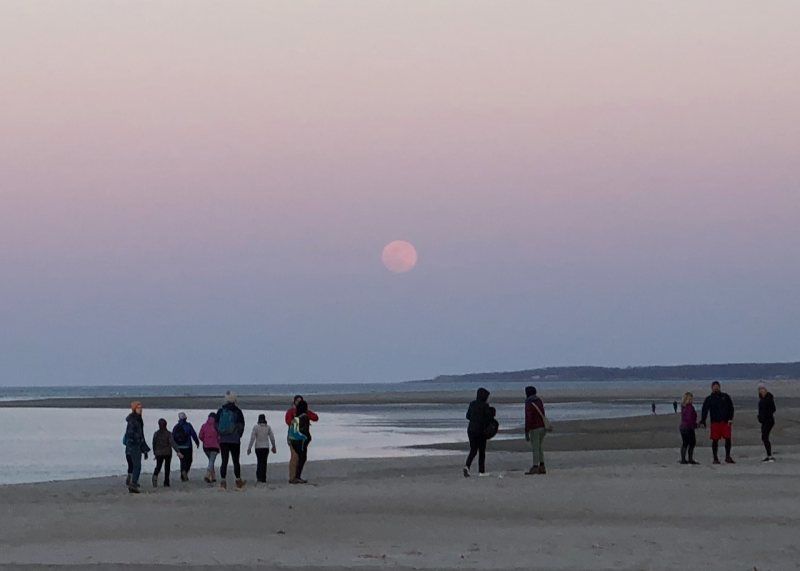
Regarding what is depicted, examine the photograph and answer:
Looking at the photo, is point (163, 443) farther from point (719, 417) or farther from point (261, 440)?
point (719, 417)

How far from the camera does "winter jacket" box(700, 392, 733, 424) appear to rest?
92.9 ft

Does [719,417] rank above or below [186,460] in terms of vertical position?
above

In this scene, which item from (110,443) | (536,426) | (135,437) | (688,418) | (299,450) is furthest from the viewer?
(110,443)

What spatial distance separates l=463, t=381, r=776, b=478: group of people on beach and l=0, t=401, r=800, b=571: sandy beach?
2.09 feet

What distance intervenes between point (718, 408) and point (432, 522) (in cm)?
1246

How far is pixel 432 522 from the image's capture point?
17625 mm

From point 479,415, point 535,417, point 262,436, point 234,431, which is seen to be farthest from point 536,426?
point 234,431

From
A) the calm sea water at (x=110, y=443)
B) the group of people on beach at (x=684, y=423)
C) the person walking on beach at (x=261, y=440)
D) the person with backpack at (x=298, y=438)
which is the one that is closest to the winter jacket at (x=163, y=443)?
the person walking on beach at (x=261, y=440)

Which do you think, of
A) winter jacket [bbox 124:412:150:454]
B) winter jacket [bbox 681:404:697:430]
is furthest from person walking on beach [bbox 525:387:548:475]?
winter jacket [bbox 124:412:150:454]

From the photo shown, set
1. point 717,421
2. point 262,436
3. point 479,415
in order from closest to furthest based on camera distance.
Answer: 1. point 479,415
2. point 262,436
3. point 717,421

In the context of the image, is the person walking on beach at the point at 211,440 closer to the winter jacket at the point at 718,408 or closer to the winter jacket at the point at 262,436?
→ the winter jacket at the point at 262,436

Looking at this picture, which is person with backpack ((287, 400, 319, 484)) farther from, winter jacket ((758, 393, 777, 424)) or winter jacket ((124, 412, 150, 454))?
winter jacket ((758, 393, 777, 424))

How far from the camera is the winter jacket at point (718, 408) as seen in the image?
92.9 ft

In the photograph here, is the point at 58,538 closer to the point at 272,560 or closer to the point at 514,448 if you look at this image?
the point at 272,560
